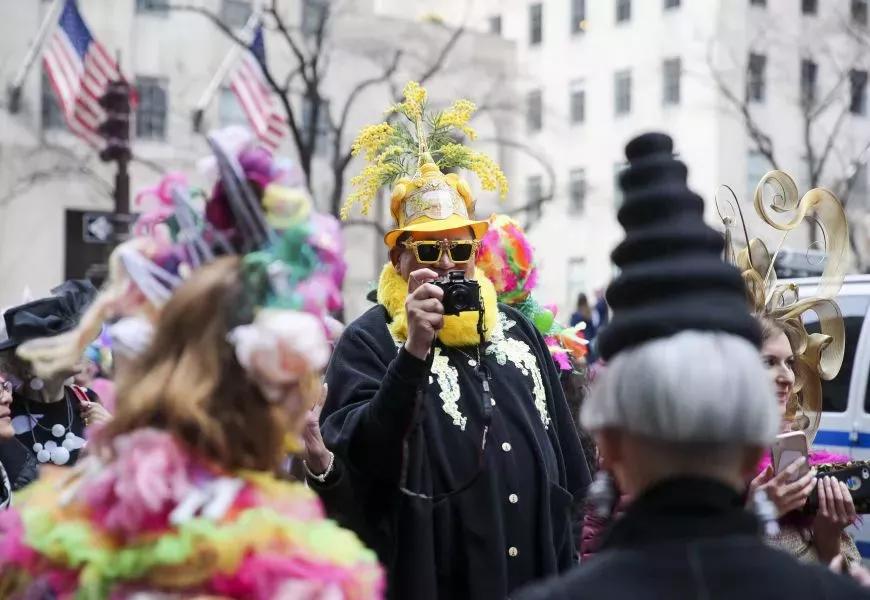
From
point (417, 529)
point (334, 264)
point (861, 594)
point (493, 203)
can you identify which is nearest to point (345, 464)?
point (417, 529)

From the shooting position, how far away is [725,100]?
3039cm

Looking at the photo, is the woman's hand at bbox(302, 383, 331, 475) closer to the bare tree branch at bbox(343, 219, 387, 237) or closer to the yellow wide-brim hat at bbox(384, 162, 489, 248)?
the yellow wide-brim hat at bbox(384, 162, 489, 248)

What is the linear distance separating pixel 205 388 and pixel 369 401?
1.73 m

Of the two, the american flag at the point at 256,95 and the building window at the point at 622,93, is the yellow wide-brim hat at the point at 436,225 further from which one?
the building window at the point at 622,93

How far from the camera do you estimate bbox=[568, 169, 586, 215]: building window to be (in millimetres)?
33938

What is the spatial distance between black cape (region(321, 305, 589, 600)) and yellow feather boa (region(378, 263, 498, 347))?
1.9 inches

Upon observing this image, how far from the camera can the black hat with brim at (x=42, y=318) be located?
5082 millimetres

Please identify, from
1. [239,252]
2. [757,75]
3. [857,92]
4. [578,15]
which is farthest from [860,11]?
[239,252]

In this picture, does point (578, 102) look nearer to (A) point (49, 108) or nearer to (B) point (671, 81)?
(B) point (671, 81)

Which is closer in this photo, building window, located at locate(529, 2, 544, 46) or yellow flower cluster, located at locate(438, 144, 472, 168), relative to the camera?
yellow flower cluster, located at locate(438, 144, 472, 168)

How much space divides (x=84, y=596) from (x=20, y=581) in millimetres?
181

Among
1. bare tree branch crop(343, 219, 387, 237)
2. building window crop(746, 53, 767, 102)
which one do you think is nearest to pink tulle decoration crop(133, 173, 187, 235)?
bare tree branch crop(343, 219, 387, 237)

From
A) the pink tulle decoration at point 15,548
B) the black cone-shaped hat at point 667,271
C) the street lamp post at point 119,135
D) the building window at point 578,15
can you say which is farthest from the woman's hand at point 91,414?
the building window at point 578,15

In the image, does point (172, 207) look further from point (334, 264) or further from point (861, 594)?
point (861, 594)
